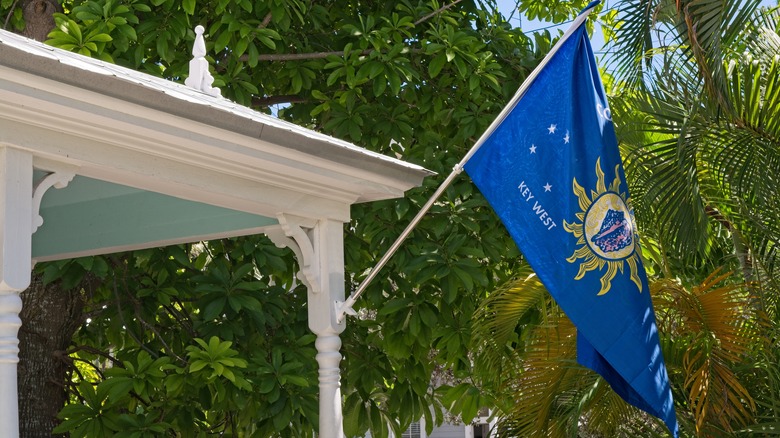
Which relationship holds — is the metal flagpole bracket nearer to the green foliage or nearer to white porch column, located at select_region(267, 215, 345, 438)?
white porch column, located at select_region(267, 215, 345, 438)

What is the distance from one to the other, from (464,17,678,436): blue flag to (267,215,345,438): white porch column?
855 mm

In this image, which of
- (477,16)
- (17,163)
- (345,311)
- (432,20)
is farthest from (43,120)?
(477,16)

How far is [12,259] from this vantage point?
4.30m

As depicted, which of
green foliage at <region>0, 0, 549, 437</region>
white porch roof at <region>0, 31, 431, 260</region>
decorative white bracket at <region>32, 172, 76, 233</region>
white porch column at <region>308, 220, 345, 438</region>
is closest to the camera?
white porch roof at <region>0, 31, 431, 260</region>

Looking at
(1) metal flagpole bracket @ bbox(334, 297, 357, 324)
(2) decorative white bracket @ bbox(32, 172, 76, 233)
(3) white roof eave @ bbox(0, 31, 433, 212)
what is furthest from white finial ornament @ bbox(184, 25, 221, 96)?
(2) decorative white bracket @ bbox(32, 172, 76, 233)

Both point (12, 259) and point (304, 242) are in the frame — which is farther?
point (304, 242)

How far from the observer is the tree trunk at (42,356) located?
7770mm

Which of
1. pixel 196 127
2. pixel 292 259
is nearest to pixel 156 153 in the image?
pixel 196 127

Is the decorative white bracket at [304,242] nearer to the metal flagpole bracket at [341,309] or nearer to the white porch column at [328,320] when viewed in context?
the white porch column at [328,320]

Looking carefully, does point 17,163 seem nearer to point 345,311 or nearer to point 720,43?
point 345,311

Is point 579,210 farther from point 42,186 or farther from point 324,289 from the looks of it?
point 42,186

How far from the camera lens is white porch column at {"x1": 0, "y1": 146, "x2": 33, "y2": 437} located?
4223 millimetres

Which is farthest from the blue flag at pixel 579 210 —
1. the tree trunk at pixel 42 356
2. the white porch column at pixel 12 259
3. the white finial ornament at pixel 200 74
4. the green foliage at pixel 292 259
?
the tree trunk at pixel 42 356

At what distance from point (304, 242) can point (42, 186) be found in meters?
1.70
